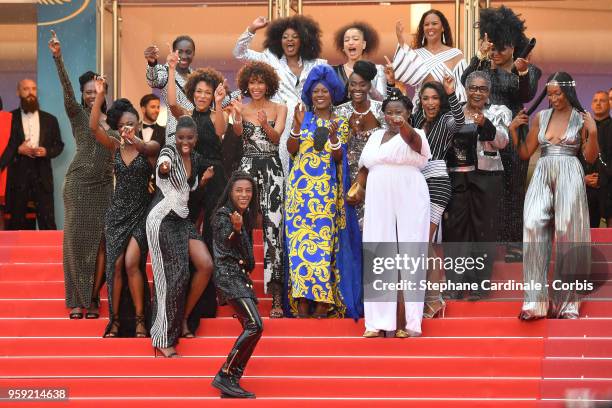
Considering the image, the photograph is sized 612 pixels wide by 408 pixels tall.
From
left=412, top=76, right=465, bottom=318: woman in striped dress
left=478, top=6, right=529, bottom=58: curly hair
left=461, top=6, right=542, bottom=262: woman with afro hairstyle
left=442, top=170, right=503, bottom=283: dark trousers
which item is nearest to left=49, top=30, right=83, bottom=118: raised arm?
left=412, top=76, right=465, bottom=318: woman in striped dress

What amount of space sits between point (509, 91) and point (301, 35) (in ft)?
6.86

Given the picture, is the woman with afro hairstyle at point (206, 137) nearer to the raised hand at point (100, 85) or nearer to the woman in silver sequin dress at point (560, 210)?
the raised hand at point (100, 85)

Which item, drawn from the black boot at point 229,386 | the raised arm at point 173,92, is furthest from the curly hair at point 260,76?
the black boot at point 229,386

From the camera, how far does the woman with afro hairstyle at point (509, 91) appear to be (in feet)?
41.9

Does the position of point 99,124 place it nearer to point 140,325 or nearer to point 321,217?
point 140,325

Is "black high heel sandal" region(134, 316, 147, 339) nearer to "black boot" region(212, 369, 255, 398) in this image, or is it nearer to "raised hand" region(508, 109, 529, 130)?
"black boot" region(212, 369, 255, 398)

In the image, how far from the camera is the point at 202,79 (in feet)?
42.0

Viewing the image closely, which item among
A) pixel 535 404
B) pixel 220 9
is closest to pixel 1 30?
pixel 220 9

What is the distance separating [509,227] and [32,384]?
446 centimetres

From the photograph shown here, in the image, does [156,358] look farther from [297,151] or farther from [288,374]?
[297,151]

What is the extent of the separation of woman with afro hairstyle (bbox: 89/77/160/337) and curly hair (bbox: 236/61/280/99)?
110 centimetres

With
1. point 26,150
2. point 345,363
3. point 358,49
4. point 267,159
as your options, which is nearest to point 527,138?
point 358,49

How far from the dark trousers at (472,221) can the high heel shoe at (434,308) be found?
345mm

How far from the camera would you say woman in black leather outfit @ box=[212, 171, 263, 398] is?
10898 mm
